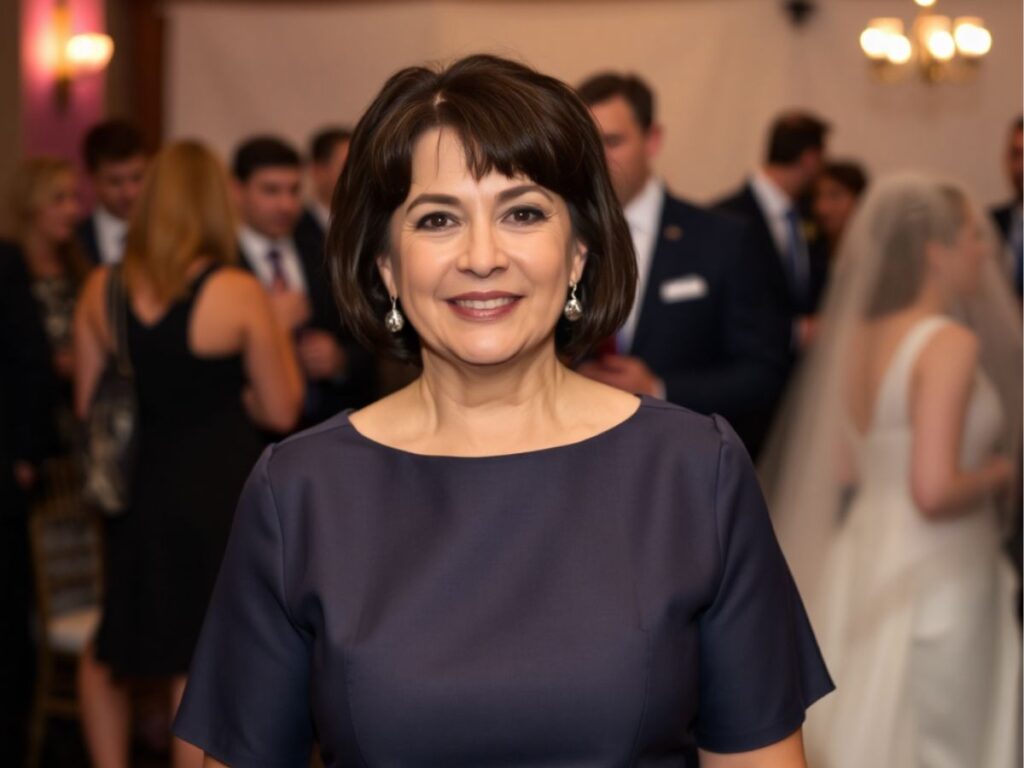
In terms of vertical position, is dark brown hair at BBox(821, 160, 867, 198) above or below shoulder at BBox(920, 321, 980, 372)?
above

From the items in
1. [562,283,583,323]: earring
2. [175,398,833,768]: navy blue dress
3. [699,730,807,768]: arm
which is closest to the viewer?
[175,398,833,768]: navy blue dress

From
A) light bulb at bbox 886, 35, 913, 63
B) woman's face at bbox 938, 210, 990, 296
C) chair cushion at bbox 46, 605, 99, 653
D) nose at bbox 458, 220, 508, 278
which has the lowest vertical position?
chair cushion at bbox 46, 605, 99, 653

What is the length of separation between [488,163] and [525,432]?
14.3 inches

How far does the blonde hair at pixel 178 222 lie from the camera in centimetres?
388

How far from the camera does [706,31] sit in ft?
27.3

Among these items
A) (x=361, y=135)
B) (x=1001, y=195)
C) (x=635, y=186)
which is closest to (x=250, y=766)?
(x=361, y=135)

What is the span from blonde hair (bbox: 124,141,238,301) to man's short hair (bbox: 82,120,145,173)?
5.45ft

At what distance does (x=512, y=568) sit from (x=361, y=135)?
0.60 metres

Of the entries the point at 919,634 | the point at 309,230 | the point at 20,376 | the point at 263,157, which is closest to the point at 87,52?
the point at 309,230

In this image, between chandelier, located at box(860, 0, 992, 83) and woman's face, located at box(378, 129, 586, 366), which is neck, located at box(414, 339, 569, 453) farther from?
chandelier, located at box(860, 0, 992, 83)

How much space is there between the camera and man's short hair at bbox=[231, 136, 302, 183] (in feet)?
16.9

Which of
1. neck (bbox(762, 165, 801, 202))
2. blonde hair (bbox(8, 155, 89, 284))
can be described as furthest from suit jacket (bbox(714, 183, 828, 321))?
blonde hair (bbox(8, 155, 89, 284))

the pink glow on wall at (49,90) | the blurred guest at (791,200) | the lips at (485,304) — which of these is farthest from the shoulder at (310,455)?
the pink glow on wall at (49,90)

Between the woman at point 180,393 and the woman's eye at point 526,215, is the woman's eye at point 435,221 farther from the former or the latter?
the woman at point 180,393
